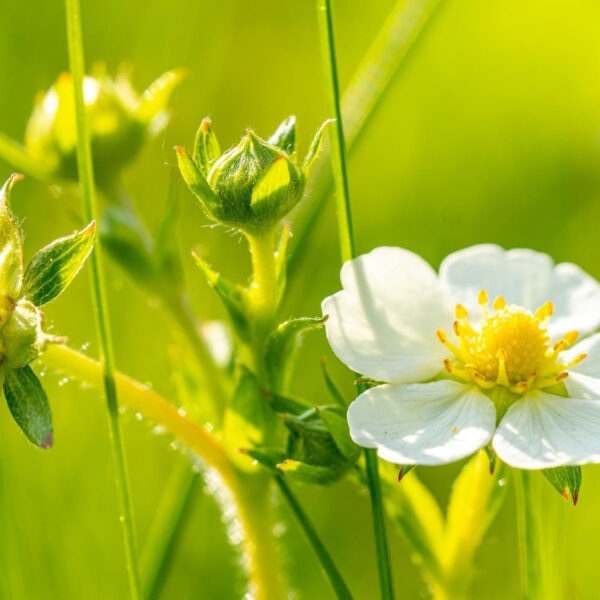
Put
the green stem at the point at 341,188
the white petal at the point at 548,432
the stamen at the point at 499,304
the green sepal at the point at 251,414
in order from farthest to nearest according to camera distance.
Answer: the stamen at the point at 499,304 < the green sepal at the point at 251,414 < the green stem at the point at 341,188 < the white petal at the point at 548,432

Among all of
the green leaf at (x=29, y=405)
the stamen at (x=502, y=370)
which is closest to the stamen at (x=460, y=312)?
the stamen at (x=502, y=370)

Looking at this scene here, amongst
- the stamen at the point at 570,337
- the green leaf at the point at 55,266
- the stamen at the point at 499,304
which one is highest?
the stamen at the point at 499,304

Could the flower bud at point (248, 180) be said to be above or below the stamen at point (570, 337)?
above

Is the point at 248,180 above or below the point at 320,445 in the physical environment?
→ above

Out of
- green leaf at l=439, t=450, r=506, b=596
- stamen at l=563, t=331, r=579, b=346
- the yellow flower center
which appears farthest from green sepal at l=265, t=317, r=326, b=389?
stamen at l=563, t=331, r=579, b=346

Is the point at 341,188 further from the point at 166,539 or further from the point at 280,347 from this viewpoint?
the point at 166,539

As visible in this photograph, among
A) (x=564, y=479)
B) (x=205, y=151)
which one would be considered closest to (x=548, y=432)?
(x=564, y=479)

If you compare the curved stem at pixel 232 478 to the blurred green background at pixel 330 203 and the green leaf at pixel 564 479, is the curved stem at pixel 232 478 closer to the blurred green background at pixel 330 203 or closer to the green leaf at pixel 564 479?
the blurred green background at pixel 330 203

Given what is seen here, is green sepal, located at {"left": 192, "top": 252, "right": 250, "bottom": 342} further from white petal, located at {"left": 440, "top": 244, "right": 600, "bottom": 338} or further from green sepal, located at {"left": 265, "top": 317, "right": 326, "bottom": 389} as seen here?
white petal, located at {"left": 440, "top": 244, "right": 600, "bottom": 338}
